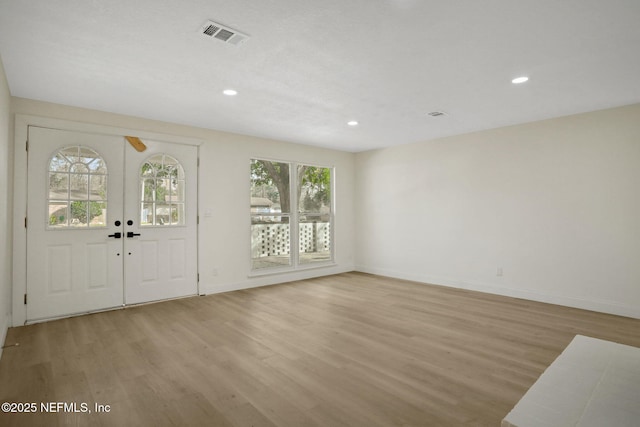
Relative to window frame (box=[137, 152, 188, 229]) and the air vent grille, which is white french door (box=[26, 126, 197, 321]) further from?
the air vent grille

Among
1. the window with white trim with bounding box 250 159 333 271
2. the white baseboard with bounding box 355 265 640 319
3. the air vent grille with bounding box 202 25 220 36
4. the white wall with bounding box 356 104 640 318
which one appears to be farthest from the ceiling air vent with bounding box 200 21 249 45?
the white baseboard with bounding box 355 265 640 319

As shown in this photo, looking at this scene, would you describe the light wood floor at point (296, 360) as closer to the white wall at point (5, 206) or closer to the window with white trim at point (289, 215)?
the white wall at point (5, 206)

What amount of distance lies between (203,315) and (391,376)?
2466 millimetres

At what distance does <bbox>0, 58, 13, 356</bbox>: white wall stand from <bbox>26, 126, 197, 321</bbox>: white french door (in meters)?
0.18

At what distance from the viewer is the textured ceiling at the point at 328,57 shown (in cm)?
215

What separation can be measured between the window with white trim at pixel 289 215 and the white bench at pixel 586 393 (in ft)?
16.1

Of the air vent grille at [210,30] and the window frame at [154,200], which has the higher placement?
the air vent grille at [210,30]

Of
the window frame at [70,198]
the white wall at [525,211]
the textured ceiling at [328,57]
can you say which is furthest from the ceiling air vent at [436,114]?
the window frame at [70,198]

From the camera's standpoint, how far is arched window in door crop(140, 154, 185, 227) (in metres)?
4.54

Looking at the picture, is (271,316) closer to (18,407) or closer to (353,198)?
(18,407)

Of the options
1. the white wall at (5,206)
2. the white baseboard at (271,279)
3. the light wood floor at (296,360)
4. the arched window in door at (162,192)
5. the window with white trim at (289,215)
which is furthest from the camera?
the window with white trim at (289,215)

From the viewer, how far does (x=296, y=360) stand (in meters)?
2.79

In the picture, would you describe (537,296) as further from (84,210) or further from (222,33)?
(84,210)

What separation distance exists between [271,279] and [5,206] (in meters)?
3.60
